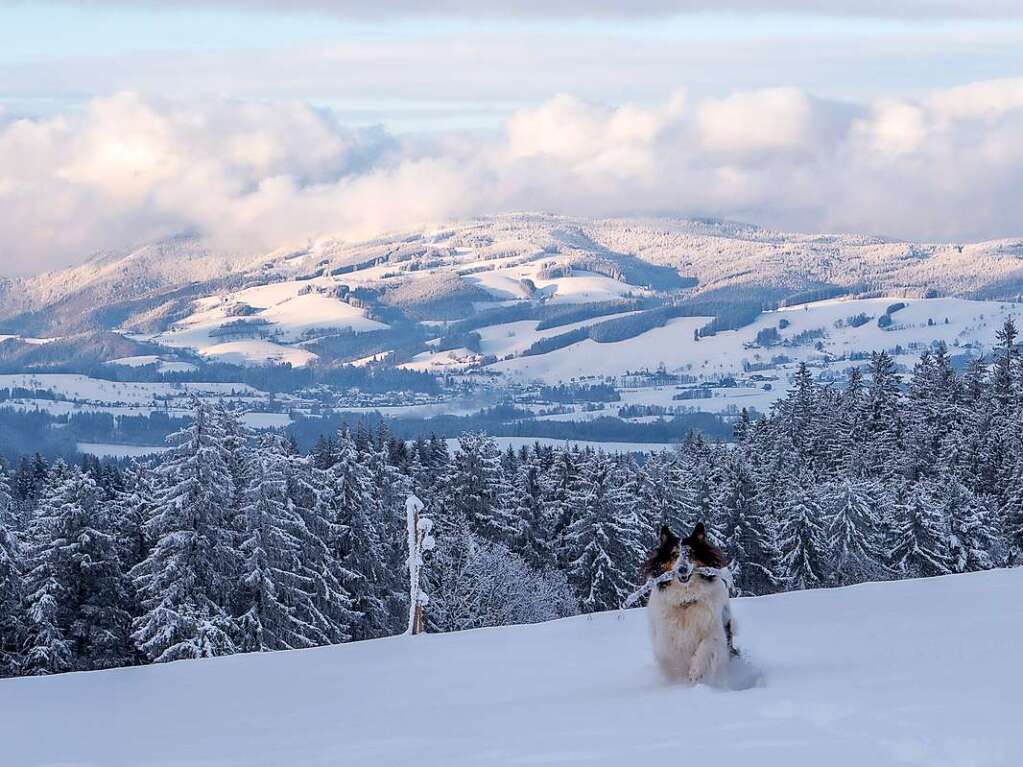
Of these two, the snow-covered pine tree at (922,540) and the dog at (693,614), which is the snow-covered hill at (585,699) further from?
the snow-covered pine tree at (922,540)

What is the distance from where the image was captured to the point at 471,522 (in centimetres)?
5762

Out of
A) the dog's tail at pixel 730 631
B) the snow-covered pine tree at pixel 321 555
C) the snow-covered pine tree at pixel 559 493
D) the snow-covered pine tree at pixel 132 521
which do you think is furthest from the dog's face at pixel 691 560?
the snow-covered pine tree at pixel 559 493

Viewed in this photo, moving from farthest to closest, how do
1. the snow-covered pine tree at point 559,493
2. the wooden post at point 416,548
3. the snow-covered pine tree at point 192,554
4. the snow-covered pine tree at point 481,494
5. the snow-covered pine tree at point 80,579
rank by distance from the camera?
the snow-covered pine tree at point 559,493
the snow-covered pine tree at point 481,494
the snow-covered pine tree at point 80,579
the snow-covered pine tree at point 192,554
the wooden post at point 416,548

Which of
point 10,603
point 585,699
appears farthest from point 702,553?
point 10,603

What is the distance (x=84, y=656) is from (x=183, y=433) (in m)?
8.22

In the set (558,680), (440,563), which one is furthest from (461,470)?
(558,680)

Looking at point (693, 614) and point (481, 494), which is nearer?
point (693, 614)

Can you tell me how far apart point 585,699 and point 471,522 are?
48163 millimetres

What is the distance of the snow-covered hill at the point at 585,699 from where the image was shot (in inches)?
288

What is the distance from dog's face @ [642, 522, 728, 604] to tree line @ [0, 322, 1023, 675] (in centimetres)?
2668

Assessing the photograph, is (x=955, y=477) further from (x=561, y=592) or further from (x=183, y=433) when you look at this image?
(x=183, y=433)

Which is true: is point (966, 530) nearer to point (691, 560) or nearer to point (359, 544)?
point (359, 544)

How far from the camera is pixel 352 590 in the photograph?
4838 centimetres

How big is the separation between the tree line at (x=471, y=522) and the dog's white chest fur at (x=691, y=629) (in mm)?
26545
